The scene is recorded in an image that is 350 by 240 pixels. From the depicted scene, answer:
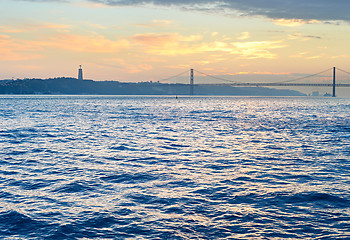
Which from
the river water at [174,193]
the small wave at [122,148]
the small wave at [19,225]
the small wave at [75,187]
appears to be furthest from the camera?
the small wave at [122,148]

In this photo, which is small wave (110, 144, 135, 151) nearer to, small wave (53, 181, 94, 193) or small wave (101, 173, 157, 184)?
small wave (101, 173, 157, 184)

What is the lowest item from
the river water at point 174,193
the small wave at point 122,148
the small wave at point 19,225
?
the small wave at point 19,225

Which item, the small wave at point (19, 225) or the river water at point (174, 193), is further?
the river water at point (174, 193)

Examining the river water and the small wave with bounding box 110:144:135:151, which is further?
the small wave with bounding box 110:144:135:151

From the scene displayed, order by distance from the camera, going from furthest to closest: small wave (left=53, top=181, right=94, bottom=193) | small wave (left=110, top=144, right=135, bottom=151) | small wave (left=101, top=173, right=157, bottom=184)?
small wave (left=110, top=144, right=135, bottom=151)
small wave (left=101, top=173, right=157, bottom=184)
small wave (left=53, top=181, right=94, bottom=193)

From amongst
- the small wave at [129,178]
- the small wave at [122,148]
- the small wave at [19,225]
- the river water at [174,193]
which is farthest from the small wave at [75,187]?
the small wave at [122,148]

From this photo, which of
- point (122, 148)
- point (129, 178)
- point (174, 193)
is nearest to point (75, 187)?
point (129, 178)

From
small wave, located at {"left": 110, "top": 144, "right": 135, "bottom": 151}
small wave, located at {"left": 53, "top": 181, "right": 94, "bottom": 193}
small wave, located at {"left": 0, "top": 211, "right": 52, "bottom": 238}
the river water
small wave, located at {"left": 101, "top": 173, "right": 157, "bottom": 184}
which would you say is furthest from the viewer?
small wave, located at {"left": 110, "top": 144, "right": 135, "bottom": 151}

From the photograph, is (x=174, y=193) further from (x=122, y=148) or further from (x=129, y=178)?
(x=122, y=148)

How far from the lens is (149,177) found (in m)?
13.5

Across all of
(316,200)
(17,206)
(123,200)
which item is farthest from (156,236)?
(316,200)

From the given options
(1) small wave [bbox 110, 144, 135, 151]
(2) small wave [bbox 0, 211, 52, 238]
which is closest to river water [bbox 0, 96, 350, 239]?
(2) small wave [bbox 0, 211, 52, 238]

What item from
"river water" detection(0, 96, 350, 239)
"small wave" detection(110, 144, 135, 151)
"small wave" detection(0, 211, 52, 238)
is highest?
"small wave" detection(110, 144, 135, 151)

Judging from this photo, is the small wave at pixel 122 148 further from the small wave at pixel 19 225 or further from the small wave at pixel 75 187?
the small wave at pixel 19 225
